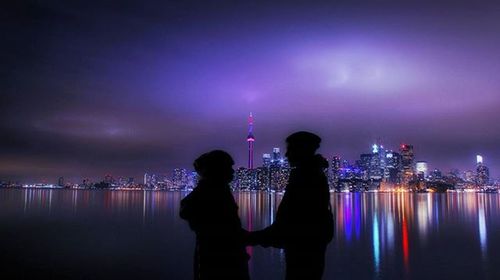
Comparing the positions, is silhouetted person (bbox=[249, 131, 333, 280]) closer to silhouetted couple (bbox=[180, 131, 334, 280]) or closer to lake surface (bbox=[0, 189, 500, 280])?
silhouetted couple (bbox=[180, 131, 334, 280])

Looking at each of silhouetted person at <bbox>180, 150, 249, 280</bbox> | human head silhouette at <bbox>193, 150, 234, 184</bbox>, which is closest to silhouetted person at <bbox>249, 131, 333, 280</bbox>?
silhouetted person at <bbox>180, 150, 249, 280</bbox>

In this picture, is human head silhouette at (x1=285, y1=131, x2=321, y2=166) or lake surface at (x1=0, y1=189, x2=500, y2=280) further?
lake surface at (x1=0, y1=189, x2=500, y2=280)

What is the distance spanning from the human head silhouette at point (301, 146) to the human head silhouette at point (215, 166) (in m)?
0.70

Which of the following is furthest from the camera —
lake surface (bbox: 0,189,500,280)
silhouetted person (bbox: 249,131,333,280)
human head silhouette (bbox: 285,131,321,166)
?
lake surface (bbox: 0,189,500,280)

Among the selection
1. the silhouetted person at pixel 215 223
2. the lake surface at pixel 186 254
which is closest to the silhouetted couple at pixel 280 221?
the silhouetted person at pixel 215 223

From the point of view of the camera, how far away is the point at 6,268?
2397cm

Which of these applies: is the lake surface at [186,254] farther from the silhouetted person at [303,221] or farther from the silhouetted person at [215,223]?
the silhouetted person at [303,221]

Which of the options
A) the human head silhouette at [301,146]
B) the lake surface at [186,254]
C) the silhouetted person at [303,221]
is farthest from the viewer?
the lake surface at [186,254]

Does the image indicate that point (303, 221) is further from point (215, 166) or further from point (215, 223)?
point (215, 166)

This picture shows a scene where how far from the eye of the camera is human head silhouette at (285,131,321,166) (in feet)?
14.9

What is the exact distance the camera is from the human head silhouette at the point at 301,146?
14.9ft

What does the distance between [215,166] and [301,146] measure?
101 cm

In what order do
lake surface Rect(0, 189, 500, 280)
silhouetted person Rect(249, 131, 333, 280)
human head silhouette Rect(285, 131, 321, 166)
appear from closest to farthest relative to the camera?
silhouetted person Rect(249, 131, 333, 280)
human head silhouette Rect(285, 131, 321, 166)
lake surface Rect(0, 189, 500, 280)

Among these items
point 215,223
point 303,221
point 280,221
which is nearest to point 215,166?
point 215,223
